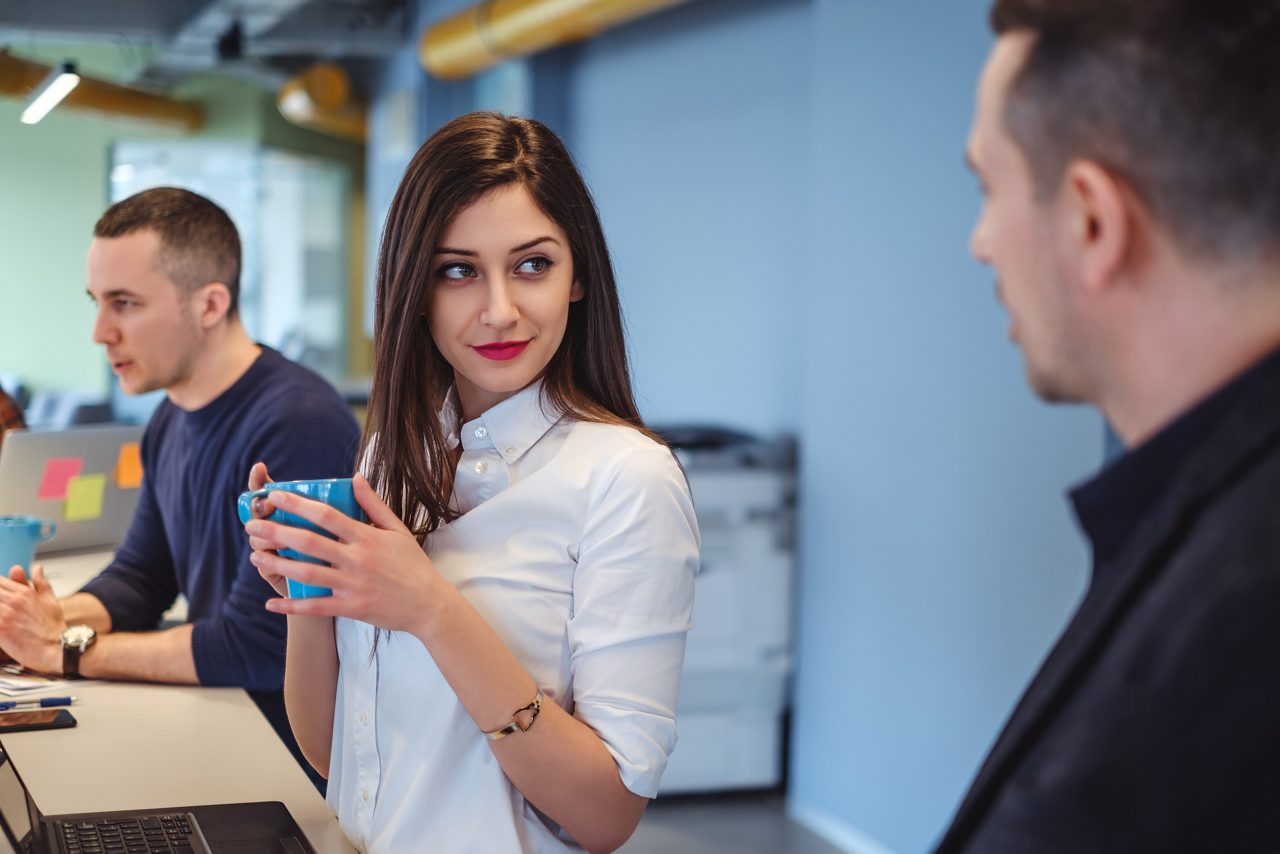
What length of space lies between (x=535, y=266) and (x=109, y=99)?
8202mm

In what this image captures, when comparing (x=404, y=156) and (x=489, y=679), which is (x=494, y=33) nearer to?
(x=404, y=156)

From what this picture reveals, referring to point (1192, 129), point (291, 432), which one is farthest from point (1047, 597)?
point (1192, 129)

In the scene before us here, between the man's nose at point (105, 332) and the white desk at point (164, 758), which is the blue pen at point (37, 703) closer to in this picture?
the white desk at point (164, 758)

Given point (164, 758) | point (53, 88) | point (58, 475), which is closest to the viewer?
point (164, 758)

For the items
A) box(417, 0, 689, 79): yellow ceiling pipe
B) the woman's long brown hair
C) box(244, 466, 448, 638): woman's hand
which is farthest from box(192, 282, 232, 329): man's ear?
box(417, 0, 689, 79): yellow ceiling pipe

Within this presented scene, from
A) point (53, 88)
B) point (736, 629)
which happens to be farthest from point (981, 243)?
point (53, 88)

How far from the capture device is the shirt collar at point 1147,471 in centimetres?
68

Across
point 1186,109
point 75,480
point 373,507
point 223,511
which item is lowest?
point 75,480

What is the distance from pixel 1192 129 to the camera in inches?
26.6

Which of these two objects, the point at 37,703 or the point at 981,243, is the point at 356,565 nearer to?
the point at 981,243

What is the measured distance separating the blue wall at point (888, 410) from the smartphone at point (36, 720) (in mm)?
2057

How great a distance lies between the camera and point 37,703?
1.80 m

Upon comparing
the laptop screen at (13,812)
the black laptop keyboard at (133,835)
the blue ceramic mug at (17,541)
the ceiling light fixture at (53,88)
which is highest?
the ceiling light fixture at (53,88)

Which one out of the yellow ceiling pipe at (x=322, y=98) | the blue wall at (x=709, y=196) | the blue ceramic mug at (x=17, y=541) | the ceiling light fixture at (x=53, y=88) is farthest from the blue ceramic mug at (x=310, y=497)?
the yellow ceiling pipe at (x=322, y=98)
